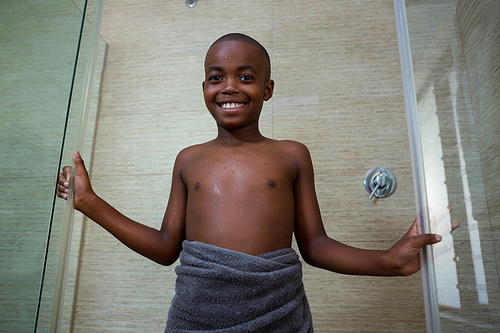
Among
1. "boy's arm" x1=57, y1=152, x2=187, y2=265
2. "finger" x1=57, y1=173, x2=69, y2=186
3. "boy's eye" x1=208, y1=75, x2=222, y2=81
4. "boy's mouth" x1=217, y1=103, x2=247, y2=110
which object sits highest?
"boy's eye" x1=208, y1=75, x2=222, y2=81

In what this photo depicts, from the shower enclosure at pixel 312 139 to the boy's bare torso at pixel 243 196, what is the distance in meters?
0.25

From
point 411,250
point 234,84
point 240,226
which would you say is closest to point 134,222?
point 240,226

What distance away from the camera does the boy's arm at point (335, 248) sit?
2.11 feet

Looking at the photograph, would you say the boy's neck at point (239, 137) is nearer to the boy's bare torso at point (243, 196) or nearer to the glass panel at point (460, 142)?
the boy's bare torso at point (243, 196)

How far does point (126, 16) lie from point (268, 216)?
1101 mm

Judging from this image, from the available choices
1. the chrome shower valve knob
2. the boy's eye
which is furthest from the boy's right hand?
the chrome shower valve knob

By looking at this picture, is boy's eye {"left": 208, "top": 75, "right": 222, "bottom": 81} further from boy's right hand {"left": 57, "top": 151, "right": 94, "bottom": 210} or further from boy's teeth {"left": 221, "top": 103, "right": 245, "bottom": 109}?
boy's right hand {"left": 57, "top": 151, "right": 94, "bottom": 210}

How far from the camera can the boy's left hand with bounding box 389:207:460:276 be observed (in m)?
0.62

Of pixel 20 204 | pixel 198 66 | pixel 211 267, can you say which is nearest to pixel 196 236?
pixel 211 267

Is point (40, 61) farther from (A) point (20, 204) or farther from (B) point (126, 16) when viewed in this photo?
(B) point (126, 16)

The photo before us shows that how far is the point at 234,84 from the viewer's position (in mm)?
826

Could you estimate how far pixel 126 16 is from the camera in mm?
1502

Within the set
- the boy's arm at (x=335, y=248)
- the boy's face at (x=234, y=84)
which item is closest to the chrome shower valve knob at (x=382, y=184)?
the boy's arm at (x=335, y=248)

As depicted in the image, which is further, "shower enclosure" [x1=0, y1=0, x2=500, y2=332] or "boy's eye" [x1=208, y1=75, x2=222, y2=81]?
"boy's eye" [x1=208, y1=75, x2=222, y2=81]
